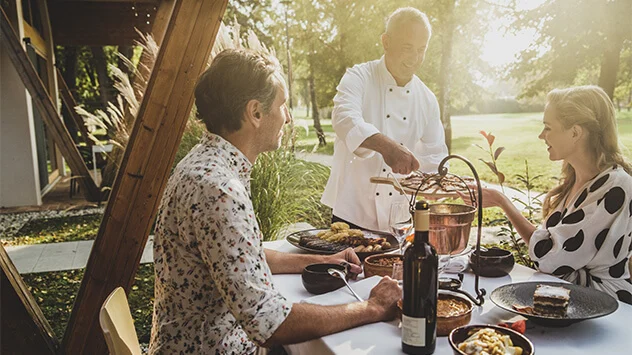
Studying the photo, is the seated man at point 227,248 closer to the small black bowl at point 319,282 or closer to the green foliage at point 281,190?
the small black bowl at point 319,282

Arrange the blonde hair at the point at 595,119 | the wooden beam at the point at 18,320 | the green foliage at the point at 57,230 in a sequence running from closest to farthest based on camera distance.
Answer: the blonde hair at the point at 595,119
the wooden beam at the point at 18,320
the green foliage at the point at 57,230

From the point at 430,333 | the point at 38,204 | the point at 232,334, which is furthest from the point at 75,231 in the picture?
the point at 430,333

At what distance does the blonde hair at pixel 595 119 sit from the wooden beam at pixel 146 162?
5.50ft

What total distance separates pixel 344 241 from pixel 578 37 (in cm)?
619

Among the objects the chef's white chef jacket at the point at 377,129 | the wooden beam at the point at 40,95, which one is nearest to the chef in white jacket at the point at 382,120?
the chef's white chef jacket at the point at 377,129

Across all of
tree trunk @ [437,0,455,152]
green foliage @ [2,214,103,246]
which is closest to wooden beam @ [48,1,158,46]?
green foliage @ [2,214,103,246]

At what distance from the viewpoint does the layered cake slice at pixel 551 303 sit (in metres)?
1.50

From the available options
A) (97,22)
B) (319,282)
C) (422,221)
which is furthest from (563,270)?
(97,22)

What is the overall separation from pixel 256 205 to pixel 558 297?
3493 mm

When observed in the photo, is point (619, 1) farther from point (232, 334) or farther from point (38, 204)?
point (38, 204)

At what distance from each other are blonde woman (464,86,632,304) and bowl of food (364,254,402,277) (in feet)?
1.69

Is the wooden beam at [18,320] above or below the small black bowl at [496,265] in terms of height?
below

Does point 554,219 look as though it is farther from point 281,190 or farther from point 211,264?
point 281,190

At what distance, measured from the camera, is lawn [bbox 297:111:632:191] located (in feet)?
42.5
